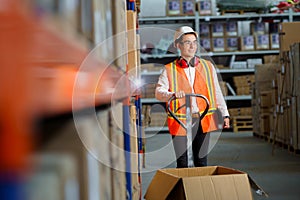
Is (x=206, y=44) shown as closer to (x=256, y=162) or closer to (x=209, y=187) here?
(x=256, y=162)

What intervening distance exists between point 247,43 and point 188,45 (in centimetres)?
940

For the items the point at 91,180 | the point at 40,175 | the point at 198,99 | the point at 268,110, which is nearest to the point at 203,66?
the point at 198,99

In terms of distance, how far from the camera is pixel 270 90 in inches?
423

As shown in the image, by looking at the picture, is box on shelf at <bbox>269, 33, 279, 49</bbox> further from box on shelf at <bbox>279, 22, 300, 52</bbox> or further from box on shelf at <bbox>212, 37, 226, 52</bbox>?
box on shelf at <bbox>279, 22, 300, 52</bbox>

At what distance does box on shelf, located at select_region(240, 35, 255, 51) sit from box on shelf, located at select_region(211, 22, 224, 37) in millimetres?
511

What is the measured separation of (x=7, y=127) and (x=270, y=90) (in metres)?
10.7

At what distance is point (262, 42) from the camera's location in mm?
13016

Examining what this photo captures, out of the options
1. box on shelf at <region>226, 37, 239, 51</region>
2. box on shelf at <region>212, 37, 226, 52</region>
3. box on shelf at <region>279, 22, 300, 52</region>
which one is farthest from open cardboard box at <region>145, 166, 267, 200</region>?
box on shelf at <region>226, 37, 239, 51</region>

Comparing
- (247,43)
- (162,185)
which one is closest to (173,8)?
(247,43)

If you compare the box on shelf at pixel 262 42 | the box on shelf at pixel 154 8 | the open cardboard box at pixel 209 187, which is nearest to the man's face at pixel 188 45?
the open cardboard box at pixel 209 187

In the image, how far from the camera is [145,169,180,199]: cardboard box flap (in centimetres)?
289

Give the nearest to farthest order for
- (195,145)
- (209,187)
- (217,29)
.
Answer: (209,187)
(195,145)
(217,29)

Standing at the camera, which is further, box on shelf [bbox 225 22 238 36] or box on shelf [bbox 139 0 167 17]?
box on shelf [bbox 139 0 167 17]

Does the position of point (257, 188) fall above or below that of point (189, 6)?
below
